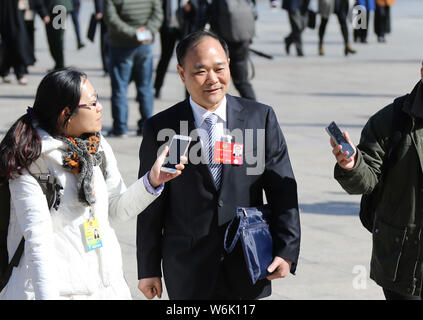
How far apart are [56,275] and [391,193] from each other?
1461 mm

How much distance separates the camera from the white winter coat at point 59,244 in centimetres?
361

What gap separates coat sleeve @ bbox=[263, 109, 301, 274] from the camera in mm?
4031

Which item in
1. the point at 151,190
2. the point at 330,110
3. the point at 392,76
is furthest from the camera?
the point at 392,76

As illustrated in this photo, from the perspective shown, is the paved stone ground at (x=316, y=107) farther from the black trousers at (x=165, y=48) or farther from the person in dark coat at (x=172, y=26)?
the person in dark coat at (x=172, y=26)

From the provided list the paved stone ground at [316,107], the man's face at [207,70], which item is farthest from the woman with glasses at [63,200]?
the paved stone ground at [316,107]

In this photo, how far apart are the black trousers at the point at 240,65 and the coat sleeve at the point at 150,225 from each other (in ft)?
23.1

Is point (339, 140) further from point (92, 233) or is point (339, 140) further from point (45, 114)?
point (45, 114)

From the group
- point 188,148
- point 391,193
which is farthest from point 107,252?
point 391,193

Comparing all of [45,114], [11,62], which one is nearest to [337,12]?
[11,62]

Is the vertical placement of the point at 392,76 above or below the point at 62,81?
below

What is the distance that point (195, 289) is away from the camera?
4117 millimetres

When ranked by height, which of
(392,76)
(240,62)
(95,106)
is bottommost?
(392,76)

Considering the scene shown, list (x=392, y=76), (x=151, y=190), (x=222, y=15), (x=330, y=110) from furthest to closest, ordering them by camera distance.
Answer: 1. (x=392, y=76)
2. (x=330, y=110)
3. (x=222, y=15)
4. (x=151, y=190)

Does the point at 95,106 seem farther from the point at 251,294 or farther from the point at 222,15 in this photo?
the point at 222,15
